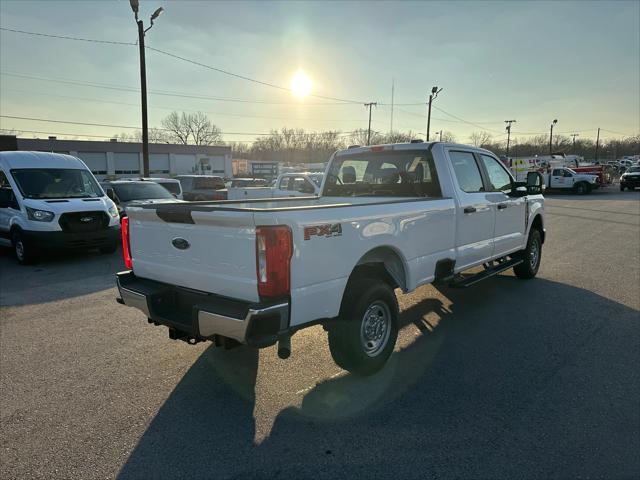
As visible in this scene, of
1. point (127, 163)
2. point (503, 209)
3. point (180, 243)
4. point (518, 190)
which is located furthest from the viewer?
point (127, 163)

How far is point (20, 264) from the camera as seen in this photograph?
9258 mm

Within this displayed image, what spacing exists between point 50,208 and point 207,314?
766 cm

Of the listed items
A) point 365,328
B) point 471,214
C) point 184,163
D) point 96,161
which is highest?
point 184,163

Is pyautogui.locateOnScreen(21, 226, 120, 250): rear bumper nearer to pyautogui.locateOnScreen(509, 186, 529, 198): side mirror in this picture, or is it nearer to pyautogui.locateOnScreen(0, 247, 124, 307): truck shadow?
pyautogui.locateOnScreen(0, 247, 124, 307): truck shadow

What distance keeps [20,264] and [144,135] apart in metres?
10.7

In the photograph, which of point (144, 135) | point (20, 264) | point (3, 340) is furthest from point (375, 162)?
point (144, 135)

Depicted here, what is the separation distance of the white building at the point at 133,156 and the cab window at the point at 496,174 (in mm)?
46687

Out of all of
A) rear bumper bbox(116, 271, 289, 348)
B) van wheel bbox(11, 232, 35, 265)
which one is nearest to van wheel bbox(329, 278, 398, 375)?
rear bumper bbox(116, 271, 289, 348)

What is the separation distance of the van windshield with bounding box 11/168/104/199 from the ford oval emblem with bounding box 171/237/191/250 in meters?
7.70

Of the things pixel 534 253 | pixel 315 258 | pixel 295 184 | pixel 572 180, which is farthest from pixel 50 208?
pixel 572 180

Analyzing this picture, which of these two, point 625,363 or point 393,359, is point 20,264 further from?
point 625,363

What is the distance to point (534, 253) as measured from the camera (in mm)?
7598

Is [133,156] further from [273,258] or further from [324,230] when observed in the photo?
[273,258]

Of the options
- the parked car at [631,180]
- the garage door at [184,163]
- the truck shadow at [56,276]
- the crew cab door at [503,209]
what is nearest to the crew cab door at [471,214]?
the crew cab door at [503,209]
